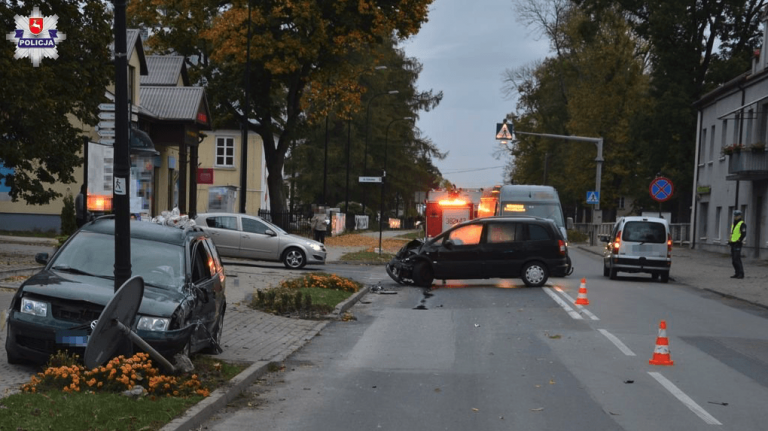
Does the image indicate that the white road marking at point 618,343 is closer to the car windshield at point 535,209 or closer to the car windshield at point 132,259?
the car windshield at point 132,259

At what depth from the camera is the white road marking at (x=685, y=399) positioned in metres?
8.60

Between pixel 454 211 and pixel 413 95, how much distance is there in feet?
138

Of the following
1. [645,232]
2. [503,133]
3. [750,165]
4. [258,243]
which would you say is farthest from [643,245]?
[503,133]

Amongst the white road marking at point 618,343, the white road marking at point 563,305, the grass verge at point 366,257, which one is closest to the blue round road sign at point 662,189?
the white road marking at point 563,305

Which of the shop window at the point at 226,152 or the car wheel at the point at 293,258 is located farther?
the shop window at the point at 226,152

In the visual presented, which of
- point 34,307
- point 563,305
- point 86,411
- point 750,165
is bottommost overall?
point 563,305

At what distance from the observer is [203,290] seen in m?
10.9

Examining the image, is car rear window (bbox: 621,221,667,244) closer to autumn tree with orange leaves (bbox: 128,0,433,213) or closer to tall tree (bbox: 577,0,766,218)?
autumn tree with orange leaves (bbox: 128,0,433,213)

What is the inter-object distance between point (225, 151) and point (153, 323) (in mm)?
55817

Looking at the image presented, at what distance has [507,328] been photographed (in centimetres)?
1560

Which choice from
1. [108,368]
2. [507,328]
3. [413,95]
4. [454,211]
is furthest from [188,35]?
[413,95]

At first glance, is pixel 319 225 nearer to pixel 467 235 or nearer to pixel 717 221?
pixel 467 235

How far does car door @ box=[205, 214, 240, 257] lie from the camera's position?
30.2 meters

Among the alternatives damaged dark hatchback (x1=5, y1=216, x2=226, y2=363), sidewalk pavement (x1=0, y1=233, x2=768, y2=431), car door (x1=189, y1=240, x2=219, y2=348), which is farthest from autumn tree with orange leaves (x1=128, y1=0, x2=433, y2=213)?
damaged dark hatchback (x1=5, y1=216, x2=226, y2=363)
